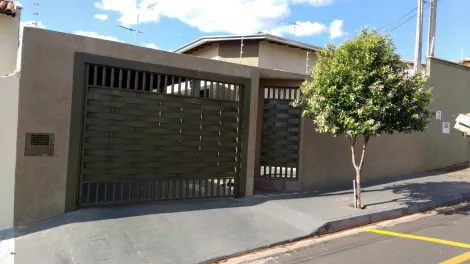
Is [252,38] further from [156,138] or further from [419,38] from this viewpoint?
[156,138]

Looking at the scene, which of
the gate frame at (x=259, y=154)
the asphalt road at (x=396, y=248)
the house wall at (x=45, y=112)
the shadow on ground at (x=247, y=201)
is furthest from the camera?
the gate frame at (x=259, y=154)

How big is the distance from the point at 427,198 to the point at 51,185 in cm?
830

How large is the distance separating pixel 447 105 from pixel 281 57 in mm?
6307

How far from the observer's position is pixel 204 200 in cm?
758

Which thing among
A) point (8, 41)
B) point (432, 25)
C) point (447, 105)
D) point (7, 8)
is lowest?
point (447, 105)

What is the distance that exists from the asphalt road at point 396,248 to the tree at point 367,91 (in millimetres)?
1943

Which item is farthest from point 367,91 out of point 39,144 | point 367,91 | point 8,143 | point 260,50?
point 260,50

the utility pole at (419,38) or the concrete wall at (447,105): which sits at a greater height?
the utility pole at (419,38)

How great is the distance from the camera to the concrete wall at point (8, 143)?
216 inches

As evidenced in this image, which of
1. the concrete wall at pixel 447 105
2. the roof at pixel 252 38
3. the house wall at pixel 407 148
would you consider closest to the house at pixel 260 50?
the roof at pixel 252 38

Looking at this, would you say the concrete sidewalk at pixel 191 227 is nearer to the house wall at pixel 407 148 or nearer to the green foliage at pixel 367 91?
the house wall at pixel 407 148

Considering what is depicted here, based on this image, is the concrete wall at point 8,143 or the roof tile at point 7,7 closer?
the concrete wall at point 8,143

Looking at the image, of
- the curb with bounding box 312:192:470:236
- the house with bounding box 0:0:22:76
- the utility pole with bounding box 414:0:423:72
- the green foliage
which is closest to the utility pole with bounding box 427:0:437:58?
the utility pole with bounding box 414:0:423:72

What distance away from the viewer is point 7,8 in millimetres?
8109
